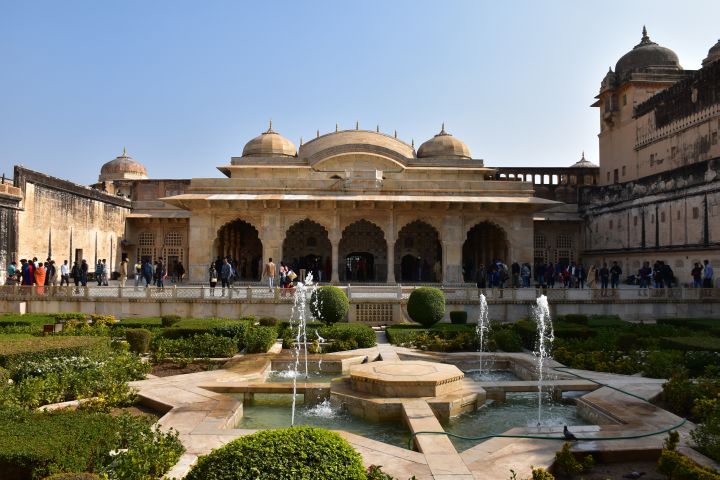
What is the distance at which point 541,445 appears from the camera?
5.26m

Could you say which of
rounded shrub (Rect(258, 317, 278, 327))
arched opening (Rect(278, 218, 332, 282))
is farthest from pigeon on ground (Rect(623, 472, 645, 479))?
arched opening (Rect(278, 218, 332, 282))

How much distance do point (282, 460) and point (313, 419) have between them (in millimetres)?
3849

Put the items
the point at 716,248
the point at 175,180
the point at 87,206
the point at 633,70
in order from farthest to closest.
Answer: the point at 175,180, the point at 633,70, the point at 87,206, the point at 716,248

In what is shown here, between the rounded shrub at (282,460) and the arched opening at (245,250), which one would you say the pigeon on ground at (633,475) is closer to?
the rounded shrub at (282,460)

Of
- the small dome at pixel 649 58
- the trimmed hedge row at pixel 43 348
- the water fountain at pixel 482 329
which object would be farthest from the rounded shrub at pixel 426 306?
the small dome at pixel 649 58

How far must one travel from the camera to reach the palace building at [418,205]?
2003 centimetres

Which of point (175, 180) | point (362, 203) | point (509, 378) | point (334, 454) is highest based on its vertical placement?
point (175, 180)

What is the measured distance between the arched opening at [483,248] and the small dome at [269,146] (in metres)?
10.0

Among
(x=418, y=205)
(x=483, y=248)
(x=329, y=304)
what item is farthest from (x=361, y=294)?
(x=483, y=248)

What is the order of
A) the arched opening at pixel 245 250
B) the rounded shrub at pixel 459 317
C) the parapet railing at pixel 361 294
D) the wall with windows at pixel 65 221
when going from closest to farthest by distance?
the rounded shrub at pixel 459 317 → the parapet railing at pixel 361 294 → the wall with windows at pixel 65 221 → the arched opening at pixel 245 250

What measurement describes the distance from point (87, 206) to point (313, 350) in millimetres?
16137

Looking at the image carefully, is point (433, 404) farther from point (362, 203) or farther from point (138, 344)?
point (362, 203)

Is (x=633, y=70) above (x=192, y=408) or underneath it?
above

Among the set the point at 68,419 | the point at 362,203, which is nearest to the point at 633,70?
the point at 362,203
